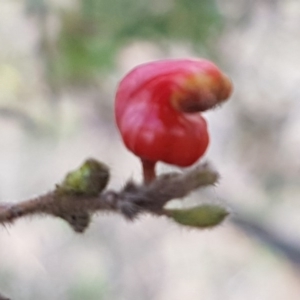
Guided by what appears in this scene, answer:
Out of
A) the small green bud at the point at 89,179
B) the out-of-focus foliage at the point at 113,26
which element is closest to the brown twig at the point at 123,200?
the small green bud at the point at 89,179

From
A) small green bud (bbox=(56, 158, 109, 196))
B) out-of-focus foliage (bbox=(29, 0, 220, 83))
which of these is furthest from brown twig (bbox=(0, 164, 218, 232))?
out-of-focus foliage (bbox=(29, 0, 220, 83))

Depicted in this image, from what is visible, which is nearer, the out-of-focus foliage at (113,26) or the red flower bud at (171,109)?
the red flower bud at (171,109)

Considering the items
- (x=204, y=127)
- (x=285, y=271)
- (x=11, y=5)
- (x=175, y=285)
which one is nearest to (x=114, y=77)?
(x=11, y=5)

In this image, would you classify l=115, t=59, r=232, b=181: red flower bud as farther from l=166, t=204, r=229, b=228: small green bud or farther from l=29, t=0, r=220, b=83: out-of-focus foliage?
l=29, t=0, r=220, b=83: out-of-focus foliage

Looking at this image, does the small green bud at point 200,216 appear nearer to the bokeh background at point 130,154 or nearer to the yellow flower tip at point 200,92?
the yellow flower tip at point 200,92

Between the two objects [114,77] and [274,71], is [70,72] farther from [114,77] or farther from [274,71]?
[274,71]
